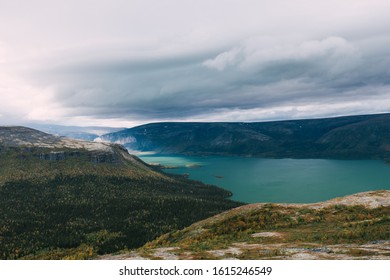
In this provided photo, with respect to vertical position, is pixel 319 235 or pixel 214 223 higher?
pixel 319 235

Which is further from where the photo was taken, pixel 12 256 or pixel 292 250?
pixel 12 256

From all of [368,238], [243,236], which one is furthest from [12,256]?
[368,238]

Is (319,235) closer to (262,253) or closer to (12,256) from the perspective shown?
(262,253)
